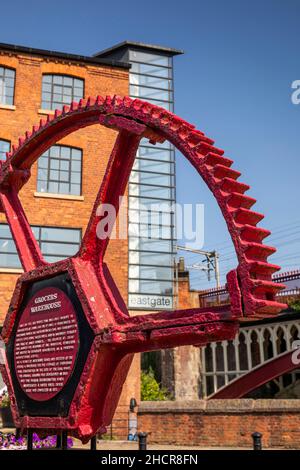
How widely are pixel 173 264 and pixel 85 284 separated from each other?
16838mm

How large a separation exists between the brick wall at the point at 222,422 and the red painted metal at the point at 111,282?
8.26 metres

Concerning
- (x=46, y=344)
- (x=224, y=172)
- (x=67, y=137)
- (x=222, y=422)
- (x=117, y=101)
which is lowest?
(x=222, y=422)

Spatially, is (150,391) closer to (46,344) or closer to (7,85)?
(7,85)

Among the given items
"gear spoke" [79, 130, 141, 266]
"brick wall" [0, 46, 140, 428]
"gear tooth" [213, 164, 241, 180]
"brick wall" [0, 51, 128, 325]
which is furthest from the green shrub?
"gear tooth" [213, 164, 241, 180]

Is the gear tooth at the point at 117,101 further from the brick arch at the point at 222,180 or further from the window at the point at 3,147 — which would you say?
the window at the point at 3,147

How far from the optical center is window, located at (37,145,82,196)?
19.2m

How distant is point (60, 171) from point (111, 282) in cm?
1362

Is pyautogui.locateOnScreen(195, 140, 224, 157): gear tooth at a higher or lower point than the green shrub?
higher

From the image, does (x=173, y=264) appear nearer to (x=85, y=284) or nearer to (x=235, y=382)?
(x=235, y=382)

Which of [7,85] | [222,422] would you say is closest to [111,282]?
[222,422]

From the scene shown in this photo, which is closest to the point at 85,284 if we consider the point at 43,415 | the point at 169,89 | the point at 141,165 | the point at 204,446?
the point at 43,415

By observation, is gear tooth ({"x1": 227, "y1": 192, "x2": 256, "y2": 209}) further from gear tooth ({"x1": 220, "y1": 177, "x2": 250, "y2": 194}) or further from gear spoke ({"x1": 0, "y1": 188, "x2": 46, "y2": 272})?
gear spoke ({"x1": 0, "y1": 188, "x2": 46, "y2": 272})

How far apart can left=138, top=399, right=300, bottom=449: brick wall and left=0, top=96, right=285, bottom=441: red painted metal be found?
27.1ft

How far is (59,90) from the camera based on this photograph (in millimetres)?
20297
